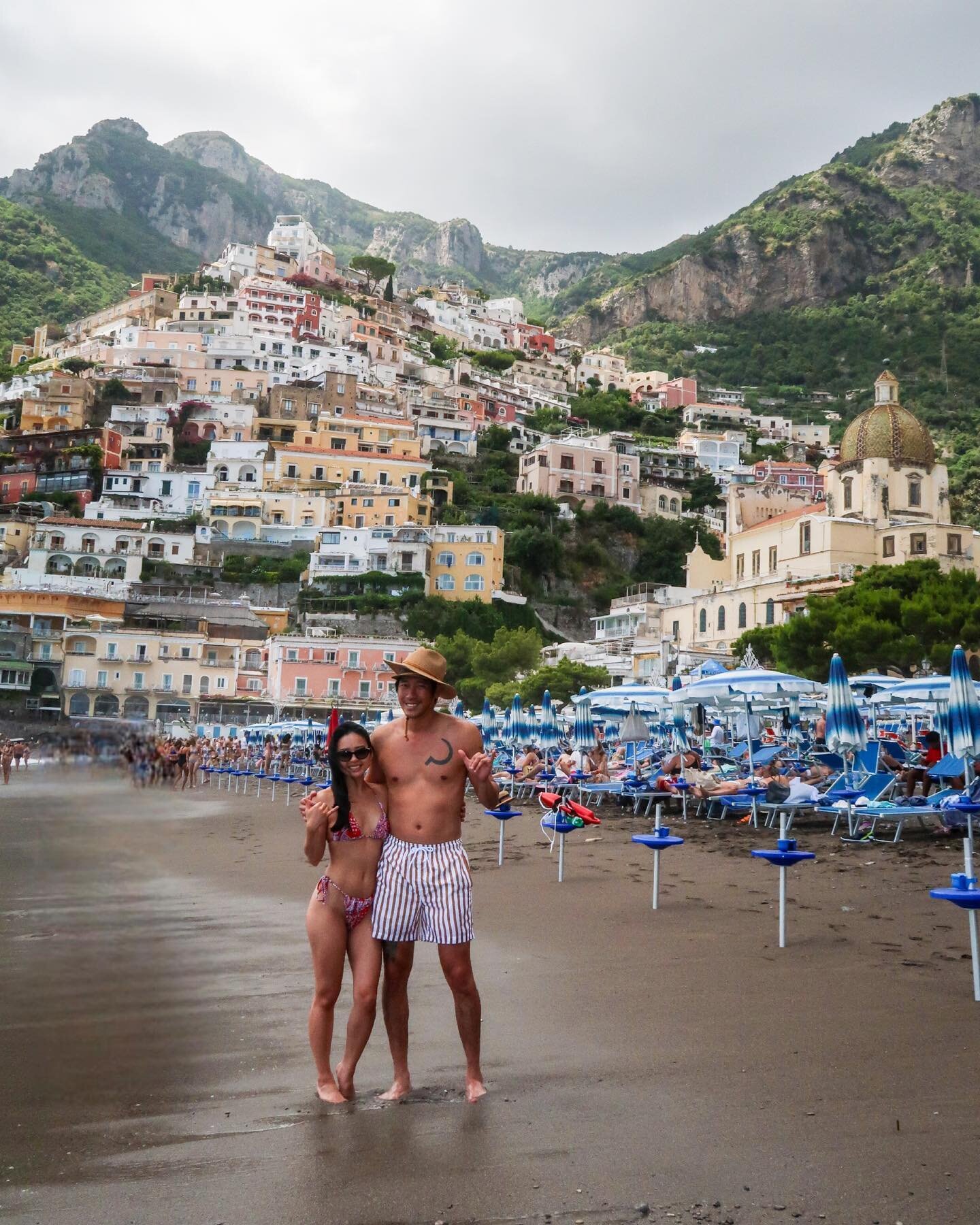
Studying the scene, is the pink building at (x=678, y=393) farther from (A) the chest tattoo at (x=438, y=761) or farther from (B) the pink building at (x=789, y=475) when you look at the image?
(A) the chest tattoo at (x=438, y=761)

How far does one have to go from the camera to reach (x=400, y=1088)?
4.22 m

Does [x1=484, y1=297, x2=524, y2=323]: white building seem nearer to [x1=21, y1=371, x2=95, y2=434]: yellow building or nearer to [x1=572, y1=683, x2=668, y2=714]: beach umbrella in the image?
[x1=21, y1=371, x2=95, y2=434]: yellow building

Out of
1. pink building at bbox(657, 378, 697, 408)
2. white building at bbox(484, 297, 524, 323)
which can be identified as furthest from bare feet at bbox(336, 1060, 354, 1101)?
white building at bbox(484, 297, 524, 323)

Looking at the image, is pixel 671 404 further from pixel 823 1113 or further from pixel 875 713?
pixel 823 1113

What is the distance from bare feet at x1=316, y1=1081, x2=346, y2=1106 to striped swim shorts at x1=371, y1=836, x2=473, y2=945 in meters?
0.55

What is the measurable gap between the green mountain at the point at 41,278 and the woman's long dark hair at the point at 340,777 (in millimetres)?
122088

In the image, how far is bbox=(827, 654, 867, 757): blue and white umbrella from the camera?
40.1ft

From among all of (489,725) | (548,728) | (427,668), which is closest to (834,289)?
(489,725)

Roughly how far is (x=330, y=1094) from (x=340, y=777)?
1.15 meters

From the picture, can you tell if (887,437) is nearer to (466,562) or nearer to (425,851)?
(466,562)

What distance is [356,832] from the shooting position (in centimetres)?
436

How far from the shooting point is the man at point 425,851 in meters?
4.32

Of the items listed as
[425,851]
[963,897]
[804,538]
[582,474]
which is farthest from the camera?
[582,474]

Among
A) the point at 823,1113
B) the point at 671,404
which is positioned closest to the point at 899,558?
the point at 823,1113
